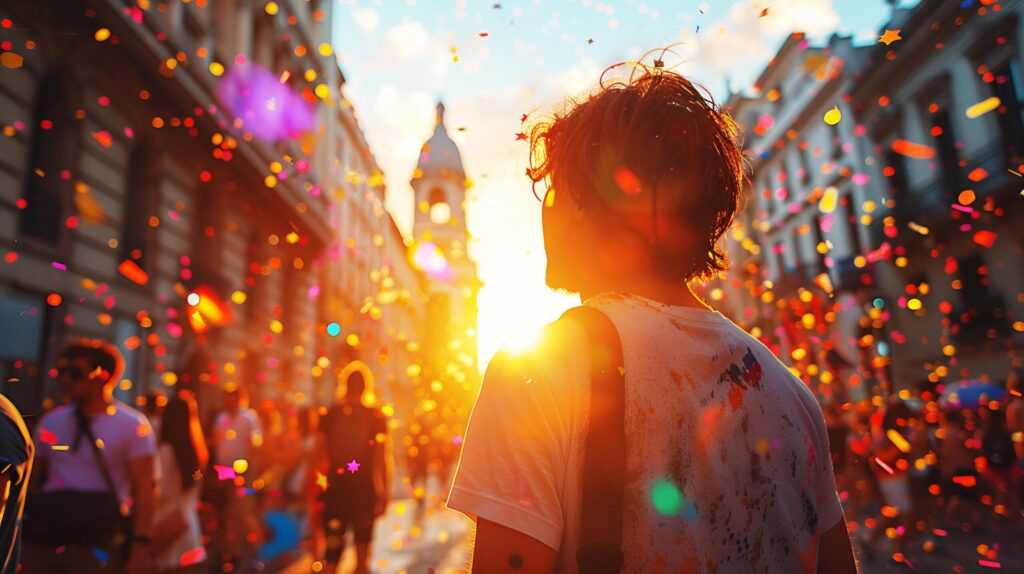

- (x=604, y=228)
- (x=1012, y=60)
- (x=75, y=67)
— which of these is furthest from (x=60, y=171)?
(x=1012, y=60)

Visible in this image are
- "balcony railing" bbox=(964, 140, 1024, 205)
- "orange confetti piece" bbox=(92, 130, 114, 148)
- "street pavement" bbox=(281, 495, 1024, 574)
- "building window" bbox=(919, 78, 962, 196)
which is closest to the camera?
"street pavement" bbox=(281, 495, 1024, 574)

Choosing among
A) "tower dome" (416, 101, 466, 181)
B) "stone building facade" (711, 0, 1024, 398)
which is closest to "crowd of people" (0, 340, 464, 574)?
"stone building facade" (711, 0, 1024, 398)

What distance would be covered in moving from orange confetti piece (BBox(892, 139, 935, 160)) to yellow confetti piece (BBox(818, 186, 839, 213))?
3.80 metres

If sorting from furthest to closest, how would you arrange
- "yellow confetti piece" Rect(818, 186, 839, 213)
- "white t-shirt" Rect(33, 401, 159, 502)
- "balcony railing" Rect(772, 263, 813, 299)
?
"balcony railing" Rect(772, 263, 813, 299)
"yellow confetti piece" Rect(818, 186, 839, 213)
"white t-shirt" Rect(33, 401, 159, 502)

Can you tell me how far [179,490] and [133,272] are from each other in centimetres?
587

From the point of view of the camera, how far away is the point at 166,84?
33.6 feet

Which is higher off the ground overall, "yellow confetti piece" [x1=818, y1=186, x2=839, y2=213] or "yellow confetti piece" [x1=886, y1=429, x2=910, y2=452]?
"yellow confetti piece" [x1=818, y1=186, x2=839, y2=213]

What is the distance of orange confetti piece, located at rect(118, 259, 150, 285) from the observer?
9.90 metres

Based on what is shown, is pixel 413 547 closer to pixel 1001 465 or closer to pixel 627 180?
pixel 1001 465

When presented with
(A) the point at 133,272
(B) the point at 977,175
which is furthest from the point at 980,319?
(A) the point at 133,272

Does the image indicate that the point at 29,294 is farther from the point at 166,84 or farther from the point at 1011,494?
the point at 1011,494

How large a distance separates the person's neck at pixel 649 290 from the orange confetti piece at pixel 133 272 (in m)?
10.3

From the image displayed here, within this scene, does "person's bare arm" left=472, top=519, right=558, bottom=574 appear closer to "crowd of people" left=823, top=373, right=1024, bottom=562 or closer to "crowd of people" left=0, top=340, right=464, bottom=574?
"crowd of people" left=0, top=340, right=464, bottom=574

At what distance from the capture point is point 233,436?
7516 millimetres
